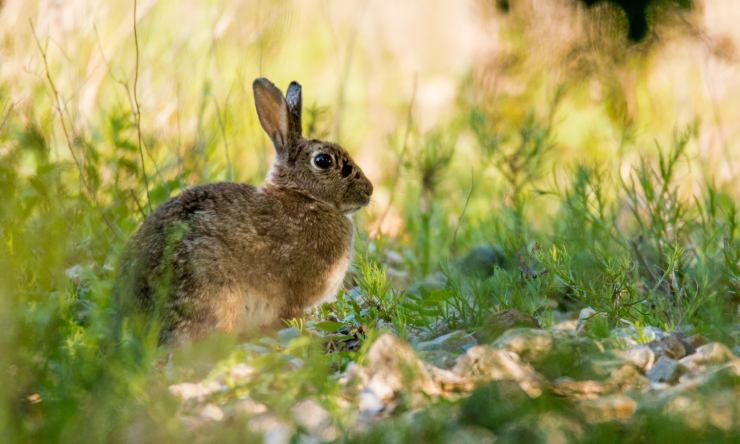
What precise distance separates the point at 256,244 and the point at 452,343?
99 centimetres

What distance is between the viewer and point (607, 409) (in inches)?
117

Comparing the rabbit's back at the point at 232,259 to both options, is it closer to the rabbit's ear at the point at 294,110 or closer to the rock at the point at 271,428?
Answer: the rabbit's ear at the point at 294,110

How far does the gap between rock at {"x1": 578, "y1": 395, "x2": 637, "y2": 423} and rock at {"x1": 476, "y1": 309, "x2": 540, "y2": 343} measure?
86 cm

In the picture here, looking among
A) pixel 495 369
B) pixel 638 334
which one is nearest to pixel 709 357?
pixel 638 334

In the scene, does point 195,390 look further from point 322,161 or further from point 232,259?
point 322,161

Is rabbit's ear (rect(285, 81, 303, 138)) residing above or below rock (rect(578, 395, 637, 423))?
above

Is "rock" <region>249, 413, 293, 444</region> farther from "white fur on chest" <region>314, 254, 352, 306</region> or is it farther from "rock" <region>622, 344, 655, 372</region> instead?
"white fur on chest" <region>314, 254, 352, 306</region>

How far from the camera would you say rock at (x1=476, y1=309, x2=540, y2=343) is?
12.7ft

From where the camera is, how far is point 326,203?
4977 mm

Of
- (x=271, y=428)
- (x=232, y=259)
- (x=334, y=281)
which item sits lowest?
(x=334, y=281)

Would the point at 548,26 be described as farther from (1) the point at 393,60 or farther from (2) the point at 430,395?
(1) the point at 393,60

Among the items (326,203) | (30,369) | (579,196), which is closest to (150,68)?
(326,203)

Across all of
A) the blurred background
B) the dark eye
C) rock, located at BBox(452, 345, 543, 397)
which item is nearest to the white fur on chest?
the dark eye

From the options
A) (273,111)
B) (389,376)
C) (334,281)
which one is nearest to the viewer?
(389,376)
